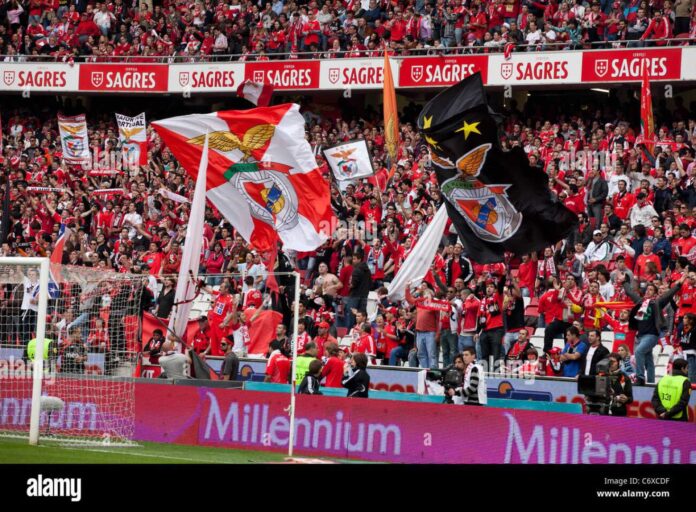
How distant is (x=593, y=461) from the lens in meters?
13.4

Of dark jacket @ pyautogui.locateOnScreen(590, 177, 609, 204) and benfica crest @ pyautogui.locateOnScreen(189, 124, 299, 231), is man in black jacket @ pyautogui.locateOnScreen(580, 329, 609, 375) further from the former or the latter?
dark jacket @ pyautogui.locateOnScreen(590, 177, 609, 204)

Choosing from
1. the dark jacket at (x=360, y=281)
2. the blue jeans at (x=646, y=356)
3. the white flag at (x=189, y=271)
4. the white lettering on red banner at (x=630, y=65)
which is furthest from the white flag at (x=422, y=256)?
the white lettering on red banner at (x=630, y=65)

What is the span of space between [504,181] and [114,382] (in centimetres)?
614

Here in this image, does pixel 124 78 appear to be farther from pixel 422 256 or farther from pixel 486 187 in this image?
pixel 486 187

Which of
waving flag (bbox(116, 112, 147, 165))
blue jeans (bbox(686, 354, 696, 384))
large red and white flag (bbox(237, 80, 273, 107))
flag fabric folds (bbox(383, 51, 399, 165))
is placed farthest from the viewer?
waving flag (bbox(116, 112, 147, 165))

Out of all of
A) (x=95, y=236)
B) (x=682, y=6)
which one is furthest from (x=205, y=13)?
(x=682, y=6)

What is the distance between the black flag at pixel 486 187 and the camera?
671 inches

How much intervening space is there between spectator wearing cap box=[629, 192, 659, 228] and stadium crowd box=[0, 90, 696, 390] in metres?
0.03

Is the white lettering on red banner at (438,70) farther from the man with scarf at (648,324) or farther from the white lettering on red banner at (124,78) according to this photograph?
the man with scarf at (648,324)

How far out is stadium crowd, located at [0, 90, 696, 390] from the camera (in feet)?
60.1

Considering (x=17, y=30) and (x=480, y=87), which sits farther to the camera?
(x=17, y=30)

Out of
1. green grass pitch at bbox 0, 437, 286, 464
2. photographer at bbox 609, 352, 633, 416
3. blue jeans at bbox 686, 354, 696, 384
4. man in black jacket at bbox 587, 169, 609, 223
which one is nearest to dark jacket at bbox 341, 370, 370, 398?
green grass pitch at bbox 0, 437, 286, 464

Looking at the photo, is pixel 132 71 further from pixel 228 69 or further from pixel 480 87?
pixel 480 87

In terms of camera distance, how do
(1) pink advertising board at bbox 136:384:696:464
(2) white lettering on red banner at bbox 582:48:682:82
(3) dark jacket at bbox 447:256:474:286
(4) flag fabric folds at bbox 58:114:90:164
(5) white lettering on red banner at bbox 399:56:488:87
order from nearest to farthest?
(1) pink advertising board at bbox 136:384:696:464 < (3) dark jacket at bbox 447:256:474:286 < (2) white lettering on red banner at bbox 582:48:682:82 < (5) white lettering on red banner at bbox 399:56:488:87 < (4) flag fabric folds at bbox 58:114:90:164
